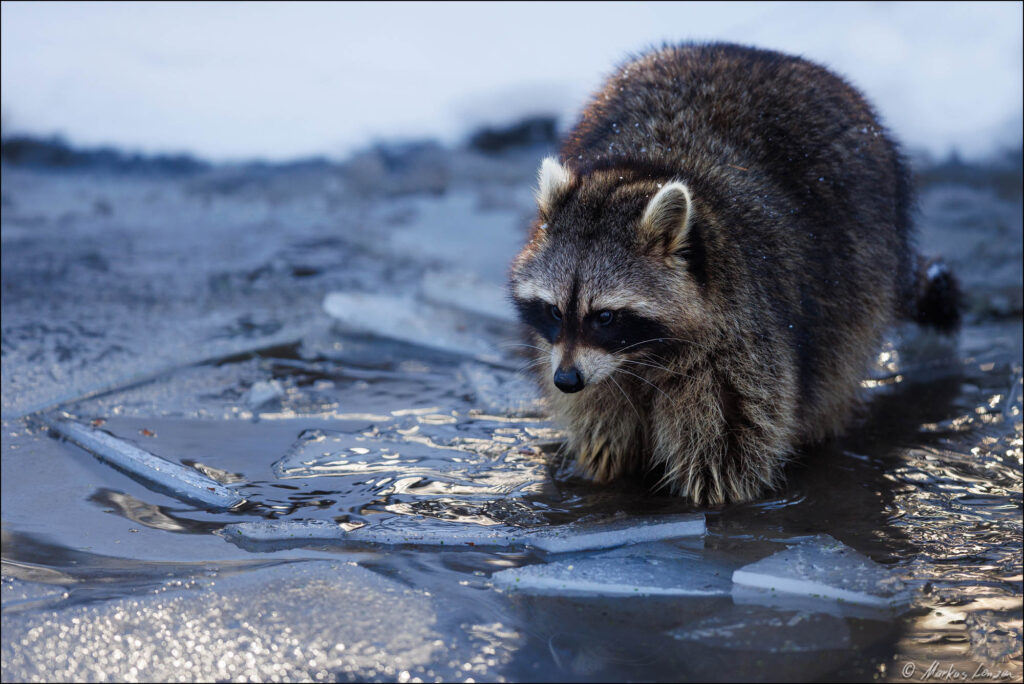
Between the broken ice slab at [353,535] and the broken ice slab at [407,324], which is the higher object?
the broken ice slab at [407,324]

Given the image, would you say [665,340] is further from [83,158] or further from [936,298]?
[83,158]

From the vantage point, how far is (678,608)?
2414 mm

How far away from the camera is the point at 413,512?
2984 mm

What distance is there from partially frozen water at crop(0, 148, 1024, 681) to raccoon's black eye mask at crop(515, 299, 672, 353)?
0.55 metres

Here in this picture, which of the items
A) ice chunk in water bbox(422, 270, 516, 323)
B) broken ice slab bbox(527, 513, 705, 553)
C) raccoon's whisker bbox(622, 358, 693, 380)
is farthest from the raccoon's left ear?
ice chunk in water bbox(422, 270, 516, 323)

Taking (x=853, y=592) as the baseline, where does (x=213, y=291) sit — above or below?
above

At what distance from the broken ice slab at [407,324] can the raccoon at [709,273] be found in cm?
123

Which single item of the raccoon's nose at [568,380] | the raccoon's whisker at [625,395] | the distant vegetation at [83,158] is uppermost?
the distant vegetation at [83,158]

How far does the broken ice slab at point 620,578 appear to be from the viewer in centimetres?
249

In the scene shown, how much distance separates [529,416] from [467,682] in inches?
78.0

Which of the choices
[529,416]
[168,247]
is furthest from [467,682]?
[168,247]

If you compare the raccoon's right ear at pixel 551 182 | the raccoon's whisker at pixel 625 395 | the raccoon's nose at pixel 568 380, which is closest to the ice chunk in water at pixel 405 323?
the raccoon's whisker at pixel 625 395

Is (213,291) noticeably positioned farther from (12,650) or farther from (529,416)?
(12,650)
